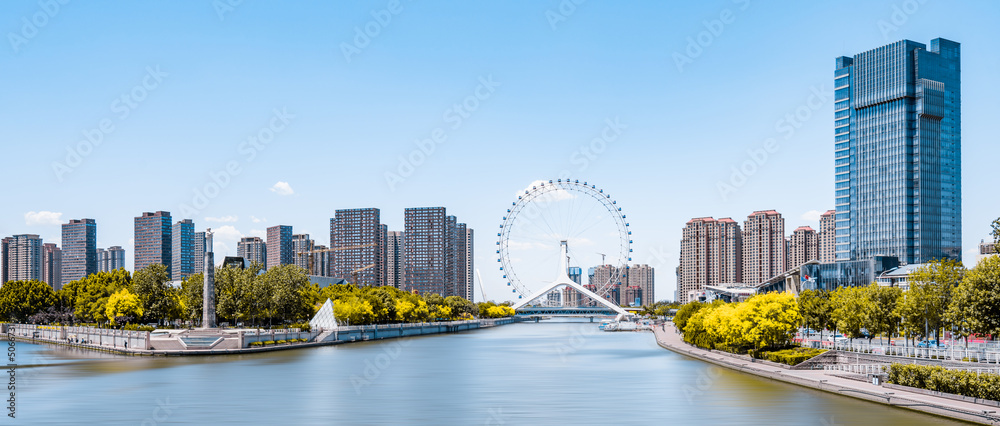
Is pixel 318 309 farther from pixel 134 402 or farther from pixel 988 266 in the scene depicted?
pixel 988 266

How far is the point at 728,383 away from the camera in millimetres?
63156

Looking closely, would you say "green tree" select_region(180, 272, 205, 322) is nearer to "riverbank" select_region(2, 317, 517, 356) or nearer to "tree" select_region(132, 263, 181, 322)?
"tree" select_region(132, 263, 181, 322)

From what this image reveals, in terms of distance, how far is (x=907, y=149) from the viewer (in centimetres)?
17562

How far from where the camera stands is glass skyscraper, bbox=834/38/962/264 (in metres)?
176

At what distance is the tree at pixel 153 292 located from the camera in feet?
379

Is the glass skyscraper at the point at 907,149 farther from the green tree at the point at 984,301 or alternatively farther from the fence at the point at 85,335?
the fence at the point at 85,335

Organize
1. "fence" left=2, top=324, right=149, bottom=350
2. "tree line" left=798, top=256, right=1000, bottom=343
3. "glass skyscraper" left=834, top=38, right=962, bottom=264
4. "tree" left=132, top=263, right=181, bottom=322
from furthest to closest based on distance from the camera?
1. "glass skyscraper" left=834, top=38, right=962, bottom=264
2. "tree" left=132, top=263, right=181, bottom=322
3. "fence" left=2, top=324, right=149, bottom=350
4. "tree line" left=798, top=256, right=1000, bottom=343

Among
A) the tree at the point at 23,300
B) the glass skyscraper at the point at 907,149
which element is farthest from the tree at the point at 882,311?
the tree at the point at 23,300

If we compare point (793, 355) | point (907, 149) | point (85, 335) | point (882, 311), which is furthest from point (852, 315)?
point (907, 149)

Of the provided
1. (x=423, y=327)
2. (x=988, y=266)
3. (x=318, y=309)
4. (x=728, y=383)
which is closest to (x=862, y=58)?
(x=423, y=327)

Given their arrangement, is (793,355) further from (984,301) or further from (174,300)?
(174,300)

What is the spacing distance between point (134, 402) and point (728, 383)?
40.3 metres

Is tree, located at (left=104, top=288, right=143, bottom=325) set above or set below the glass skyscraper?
below

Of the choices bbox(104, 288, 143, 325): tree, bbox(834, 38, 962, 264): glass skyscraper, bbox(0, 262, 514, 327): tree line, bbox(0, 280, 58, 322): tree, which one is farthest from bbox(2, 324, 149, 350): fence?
bbox(834, 38, 962, 264): glass skyscraper
